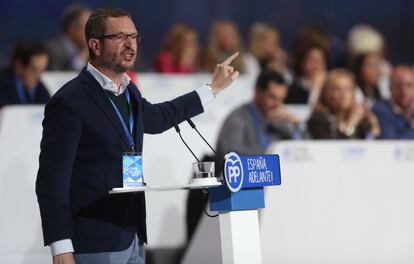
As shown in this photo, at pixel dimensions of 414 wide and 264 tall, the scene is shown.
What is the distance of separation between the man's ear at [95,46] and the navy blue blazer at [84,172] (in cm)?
7

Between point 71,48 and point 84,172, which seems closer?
point 84,172

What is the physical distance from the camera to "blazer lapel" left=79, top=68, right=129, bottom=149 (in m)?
2.98

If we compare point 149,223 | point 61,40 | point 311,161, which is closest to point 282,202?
point 311,161

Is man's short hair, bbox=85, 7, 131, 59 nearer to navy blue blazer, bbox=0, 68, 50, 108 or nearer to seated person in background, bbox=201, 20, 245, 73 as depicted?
navy blue blazer, bbox=0, 68, 50, 108

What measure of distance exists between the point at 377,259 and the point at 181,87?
7.54ft

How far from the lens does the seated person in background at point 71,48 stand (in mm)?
7320

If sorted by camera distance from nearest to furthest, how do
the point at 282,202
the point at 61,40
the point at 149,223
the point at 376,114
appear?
the point at 282,202 → the point at 149,223 → the point at 376,114 → the point at 61,40

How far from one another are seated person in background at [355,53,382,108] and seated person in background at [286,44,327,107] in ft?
1.00

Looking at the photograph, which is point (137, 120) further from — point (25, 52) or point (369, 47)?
point (369, 47)

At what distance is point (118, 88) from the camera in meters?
3.06

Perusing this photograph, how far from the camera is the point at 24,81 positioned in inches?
249

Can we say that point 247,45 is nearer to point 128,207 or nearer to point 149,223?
point 149,223

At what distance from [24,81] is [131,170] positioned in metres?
3.59

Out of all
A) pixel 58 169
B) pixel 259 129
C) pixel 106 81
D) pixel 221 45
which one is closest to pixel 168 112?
pixel 106 81
